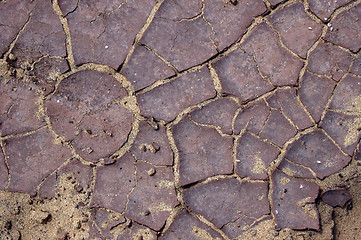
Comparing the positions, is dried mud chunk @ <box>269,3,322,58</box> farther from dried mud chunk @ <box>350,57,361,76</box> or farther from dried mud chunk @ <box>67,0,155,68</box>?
dried mud chunk @ <box>67,0,155,68</box>

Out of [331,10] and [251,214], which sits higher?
[331,10]

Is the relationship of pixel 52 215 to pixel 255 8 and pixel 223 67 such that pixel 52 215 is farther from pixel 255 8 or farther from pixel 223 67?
pixel 255 8

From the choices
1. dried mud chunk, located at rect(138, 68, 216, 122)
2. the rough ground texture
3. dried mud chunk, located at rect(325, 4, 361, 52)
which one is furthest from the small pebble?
dried mud chunk, located at rect(325, 4, 361, 52)

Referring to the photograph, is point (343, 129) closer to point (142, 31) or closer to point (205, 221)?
point (205, 221)

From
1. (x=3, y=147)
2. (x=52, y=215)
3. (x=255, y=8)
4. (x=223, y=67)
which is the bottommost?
(x=52, y=215)

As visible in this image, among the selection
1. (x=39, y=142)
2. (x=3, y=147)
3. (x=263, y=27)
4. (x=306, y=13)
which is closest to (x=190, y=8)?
(x=263, y=27)

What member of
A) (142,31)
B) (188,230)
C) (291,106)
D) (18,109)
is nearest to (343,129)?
(291,106)

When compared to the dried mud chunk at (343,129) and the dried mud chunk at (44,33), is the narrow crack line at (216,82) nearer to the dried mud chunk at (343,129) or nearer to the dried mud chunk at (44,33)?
the dried mud chunk at (343,129)

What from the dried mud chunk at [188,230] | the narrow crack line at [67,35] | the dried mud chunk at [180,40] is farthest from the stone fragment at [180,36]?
the dried mud chunk at [188,230]
